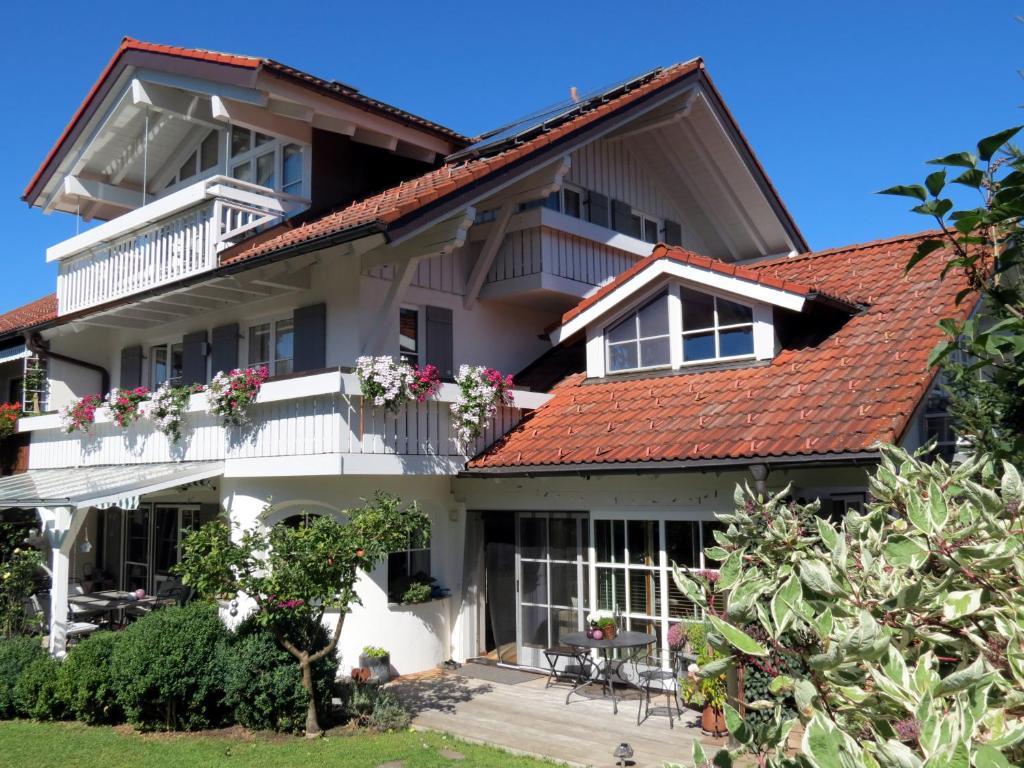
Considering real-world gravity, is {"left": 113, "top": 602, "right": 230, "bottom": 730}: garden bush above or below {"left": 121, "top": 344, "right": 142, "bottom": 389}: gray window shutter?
below

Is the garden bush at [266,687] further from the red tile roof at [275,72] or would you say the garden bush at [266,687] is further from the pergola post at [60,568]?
the red tile roof at [275,72]

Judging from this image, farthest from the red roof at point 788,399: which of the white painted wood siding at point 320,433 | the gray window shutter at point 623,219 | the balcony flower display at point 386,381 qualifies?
the gray window shutter at point 623,219

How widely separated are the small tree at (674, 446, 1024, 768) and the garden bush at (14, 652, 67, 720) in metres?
10.8

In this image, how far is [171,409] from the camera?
14000 millimetres

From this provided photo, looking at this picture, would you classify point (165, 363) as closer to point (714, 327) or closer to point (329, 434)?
point (329, 434)

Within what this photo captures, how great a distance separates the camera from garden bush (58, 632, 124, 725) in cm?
1060

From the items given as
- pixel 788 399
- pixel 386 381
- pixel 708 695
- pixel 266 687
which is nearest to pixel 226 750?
pixel 266 687

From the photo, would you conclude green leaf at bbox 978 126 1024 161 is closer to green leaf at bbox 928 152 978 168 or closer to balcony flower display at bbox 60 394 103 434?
green leaf at bbox 928 152 978 168

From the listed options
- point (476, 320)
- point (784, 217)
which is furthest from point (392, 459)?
point (784, 217)

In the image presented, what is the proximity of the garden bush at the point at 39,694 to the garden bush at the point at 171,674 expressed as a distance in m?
1.09

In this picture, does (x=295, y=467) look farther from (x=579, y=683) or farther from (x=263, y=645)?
(x=579, y=683)

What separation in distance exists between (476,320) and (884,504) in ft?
38.3

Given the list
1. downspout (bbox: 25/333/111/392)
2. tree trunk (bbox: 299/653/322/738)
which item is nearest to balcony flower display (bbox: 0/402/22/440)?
downspout (bbox: 25/333/111/392)

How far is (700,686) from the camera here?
10.3 meters
